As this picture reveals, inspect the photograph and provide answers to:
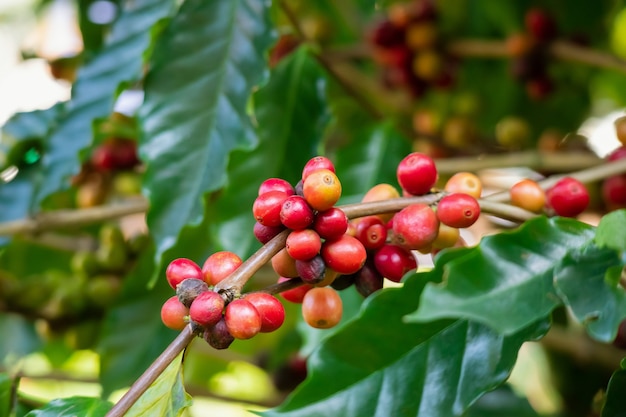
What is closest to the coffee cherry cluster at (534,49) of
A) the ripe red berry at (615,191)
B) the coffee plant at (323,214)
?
the coffee plant at (323,214)

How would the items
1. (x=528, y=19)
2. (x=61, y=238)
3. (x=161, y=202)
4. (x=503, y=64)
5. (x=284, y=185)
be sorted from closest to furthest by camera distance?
(x=284, y=185), (x=161, y=202), (x=528, y=19), (x=61, y=238), (x=503, y=64)

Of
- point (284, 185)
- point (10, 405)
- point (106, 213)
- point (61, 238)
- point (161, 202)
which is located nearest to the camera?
point (284, 185)

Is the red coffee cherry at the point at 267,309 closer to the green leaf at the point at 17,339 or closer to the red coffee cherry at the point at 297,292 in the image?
the red coffee cherry at the point at 297,292

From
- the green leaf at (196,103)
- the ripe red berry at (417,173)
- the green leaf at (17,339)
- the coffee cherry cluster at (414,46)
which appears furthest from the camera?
the coffee cherry cluster at (414,46)

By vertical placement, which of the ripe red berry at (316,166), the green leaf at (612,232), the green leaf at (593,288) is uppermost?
the ripe red berry at (316,166)

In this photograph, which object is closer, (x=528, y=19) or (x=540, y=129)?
(x=528, y=19)

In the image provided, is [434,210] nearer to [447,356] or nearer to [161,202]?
[447,356]

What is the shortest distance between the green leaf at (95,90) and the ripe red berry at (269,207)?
0.45m

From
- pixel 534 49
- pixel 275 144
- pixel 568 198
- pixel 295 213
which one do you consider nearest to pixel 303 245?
pixel 295 213

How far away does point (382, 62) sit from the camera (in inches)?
50.8

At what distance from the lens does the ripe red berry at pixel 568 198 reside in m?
0.54

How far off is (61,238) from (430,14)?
2.57 feet

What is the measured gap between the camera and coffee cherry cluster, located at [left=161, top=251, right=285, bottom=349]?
15.7 inches

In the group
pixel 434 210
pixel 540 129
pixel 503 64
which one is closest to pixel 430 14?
pixel 503 64
